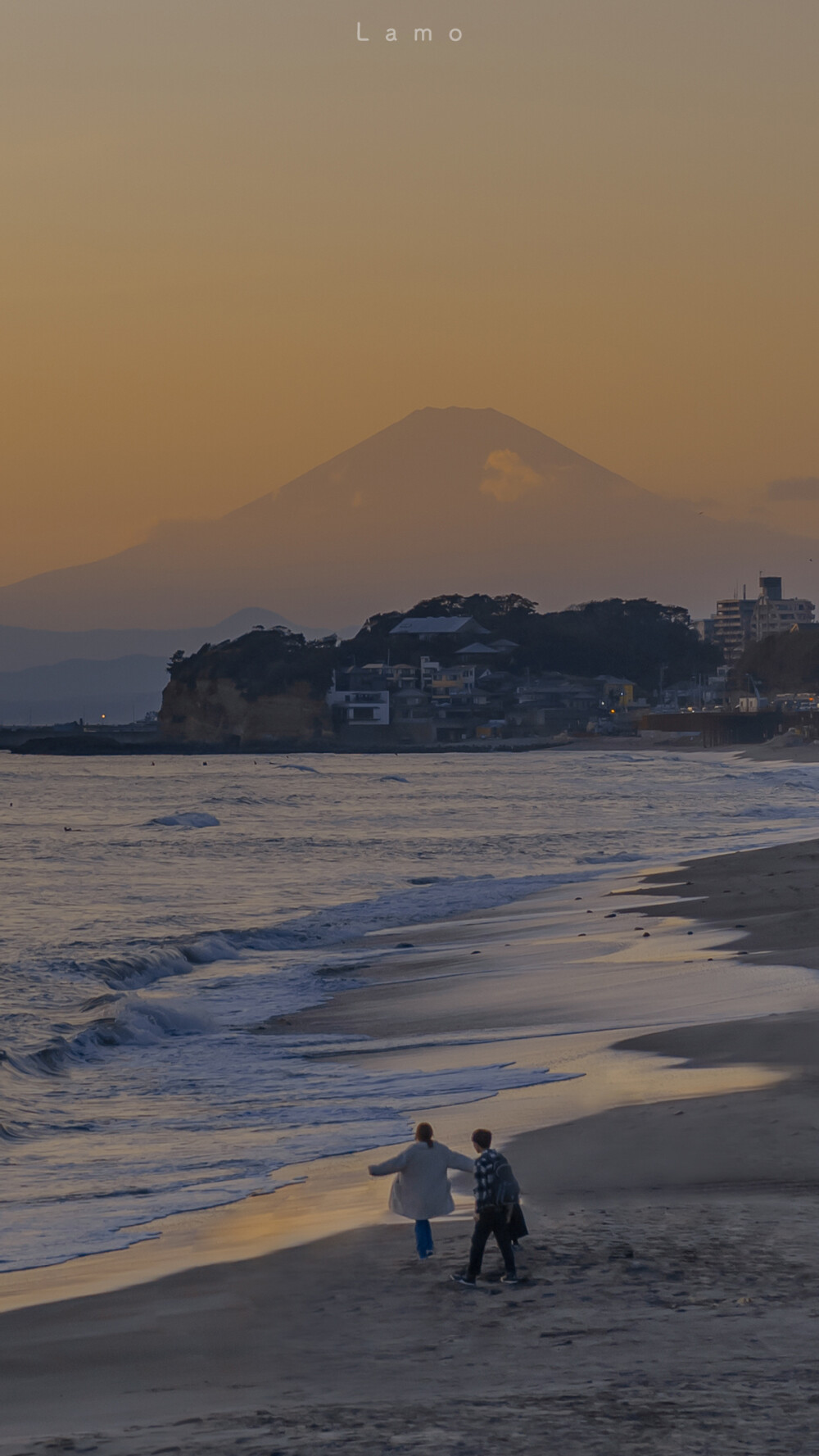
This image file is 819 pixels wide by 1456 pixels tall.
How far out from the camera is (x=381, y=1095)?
455 inches

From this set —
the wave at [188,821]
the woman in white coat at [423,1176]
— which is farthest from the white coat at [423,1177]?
the wave at [188,821]

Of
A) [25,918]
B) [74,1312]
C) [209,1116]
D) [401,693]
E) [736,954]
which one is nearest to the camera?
[74,1312]

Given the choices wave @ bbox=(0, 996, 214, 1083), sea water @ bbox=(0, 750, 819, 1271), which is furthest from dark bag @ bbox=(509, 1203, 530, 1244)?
wave @ bbox=(0, 996, 214, 1083)

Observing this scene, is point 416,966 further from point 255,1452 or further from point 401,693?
point 401,693

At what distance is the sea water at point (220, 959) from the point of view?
9836mm

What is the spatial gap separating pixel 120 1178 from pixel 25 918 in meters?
17.4

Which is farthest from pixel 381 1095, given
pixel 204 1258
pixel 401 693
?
pixel 401 693

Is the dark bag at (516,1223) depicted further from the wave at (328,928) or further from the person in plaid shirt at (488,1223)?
the wave at (328,928)

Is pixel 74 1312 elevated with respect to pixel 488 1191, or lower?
lower

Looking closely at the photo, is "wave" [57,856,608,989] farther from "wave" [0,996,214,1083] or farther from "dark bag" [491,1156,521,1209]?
"dark bag" [491,1156,521,1209]

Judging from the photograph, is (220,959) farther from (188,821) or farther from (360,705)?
(360,705)

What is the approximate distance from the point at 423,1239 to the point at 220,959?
1373 cm

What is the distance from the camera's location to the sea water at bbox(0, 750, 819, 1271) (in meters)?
9.84

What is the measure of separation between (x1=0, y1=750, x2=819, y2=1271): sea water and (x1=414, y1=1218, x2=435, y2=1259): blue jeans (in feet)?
5.95
